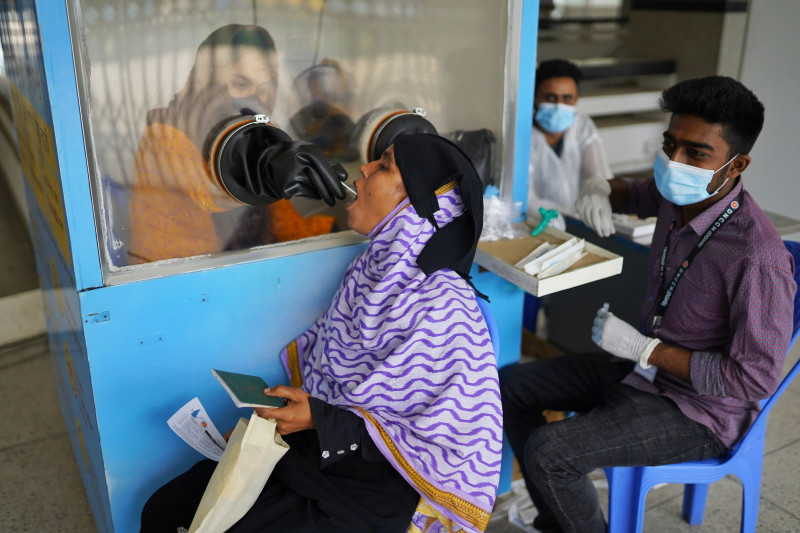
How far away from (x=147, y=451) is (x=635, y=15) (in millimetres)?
4805

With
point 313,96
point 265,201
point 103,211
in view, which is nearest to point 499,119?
point 313,96

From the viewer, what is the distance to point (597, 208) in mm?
2004

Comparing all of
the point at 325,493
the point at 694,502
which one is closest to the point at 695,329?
the point at 694,502

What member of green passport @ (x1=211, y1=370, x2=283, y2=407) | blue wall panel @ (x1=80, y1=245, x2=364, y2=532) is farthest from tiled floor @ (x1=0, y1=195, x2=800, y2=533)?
green passport @ (x1=211, y1=370, x2=283, y2=407)

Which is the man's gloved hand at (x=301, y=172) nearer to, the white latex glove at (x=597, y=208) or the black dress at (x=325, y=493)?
the black dress at (x=325, y=493)

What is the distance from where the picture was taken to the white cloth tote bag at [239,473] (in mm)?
1279

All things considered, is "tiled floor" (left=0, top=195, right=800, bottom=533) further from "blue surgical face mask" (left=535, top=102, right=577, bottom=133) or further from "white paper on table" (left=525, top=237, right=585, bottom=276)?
"blue surgical face mask" (left=535, top=102, right=577, bottom=133)

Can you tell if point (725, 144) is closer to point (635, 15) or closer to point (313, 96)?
point (313, 96)

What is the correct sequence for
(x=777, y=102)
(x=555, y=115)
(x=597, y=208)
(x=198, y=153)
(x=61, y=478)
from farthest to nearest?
(x=777, y=102)
(x=555, y=115)
(x=61, y=478)
(x=597, y=208)
(x=198, y=153)

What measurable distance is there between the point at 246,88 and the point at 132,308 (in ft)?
1.82

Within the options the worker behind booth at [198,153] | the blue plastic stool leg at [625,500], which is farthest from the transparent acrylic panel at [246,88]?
the blue plastic stool leg at [625,500]

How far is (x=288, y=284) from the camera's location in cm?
169

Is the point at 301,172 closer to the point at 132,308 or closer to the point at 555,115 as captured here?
the point at 132,308

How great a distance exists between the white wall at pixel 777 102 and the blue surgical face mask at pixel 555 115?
1.33 m
